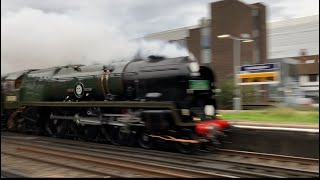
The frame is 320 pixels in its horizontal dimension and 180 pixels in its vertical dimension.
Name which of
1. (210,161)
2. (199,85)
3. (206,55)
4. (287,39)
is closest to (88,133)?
(199,85)

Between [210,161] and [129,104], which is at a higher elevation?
[129,104]

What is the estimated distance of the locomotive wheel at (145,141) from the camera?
11.7m

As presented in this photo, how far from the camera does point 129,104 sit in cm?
1177

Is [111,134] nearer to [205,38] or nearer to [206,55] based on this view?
[206,55]

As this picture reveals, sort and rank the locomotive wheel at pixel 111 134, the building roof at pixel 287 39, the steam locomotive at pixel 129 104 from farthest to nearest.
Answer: the building roof at pixel 287 39, the locomotive wheel at pixel 111 134, the steam locomotive at pixel 129 104

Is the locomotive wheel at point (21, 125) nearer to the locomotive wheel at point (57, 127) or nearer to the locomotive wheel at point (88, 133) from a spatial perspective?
the locomotive wheel at point (57, 127)

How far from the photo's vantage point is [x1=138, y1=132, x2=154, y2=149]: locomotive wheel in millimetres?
11715

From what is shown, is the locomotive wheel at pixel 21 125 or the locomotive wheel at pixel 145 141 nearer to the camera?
the locomotive wheel at pixel 145 141

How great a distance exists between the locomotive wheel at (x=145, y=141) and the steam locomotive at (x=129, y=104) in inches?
1.2

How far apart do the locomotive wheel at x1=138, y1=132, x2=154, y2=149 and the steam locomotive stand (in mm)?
30

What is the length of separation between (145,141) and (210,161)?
277cm

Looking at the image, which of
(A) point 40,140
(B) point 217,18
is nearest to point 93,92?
(A) point 40,140

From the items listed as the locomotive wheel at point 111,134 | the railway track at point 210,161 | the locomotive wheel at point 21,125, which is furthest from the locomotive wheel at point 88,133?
the locomotive wheel at point 21,125

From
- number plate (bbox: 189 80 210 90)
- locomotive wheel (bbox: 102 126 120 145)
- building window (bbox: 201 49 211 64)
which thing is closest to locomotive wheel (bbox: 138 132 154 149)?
locomotive wheel (bbox: 102 126 120 145)
